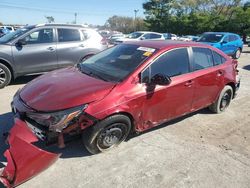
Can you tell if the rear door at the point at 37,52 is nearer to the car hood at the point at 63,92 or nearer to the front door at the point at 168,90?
the car hood at the point at 63,92

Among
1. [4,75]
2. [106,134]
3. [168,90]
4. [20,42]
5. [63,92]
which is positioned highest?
[20,42]

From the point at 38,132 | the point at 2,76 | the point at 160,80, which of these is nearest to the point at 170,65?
the point at 160,80

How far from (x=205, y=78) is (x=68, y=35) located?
4.85 m

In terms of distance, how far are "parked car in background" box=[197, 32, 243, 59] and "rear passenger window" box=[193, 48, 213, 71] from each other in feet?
29.6

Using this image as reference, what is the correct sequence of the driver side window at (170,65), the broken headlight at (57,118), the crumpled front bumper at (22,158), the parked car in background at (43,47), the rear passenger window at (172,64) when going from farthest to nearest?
the parked car in background at (43,47) < the rear passenger window at (172,64) < the driver side window at (170,65) < the broken headlight at (57,118) < the crumpled front bumper at (22,158)

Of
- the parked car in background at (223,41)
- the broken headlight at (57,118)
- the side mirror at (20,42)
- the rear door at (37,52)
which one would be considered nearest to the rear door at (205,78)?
the broken headlight at (57,118)

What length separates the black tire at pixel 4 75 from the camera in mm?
7191

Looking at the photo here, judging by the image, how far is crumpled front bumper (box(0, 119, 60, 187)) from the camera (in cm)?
300

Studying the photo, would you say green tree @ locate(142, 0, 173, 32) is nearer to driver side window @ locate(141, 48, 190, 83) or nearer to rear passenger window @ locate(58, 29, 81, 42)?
rear passenger window @ locate(58, 29, 81, 42)

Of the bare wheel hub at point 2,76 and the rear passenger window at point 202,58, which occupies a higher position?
the rear passenger window at point 202,58

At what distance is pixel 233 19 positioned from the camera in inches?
1604

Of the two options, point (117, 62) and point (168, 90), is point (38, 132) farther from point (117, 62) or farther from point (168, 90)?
point (168, 90)

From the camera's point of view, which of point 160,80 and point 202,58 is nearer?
point 160,80

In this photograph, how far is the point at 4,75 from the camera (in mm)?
7266
